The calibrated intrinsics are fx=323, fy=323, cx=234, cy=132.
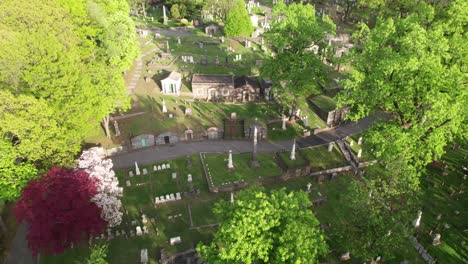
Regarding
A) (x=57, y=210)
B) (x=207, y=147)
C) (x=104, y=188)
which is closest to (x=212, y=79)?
(x=207, y=147)

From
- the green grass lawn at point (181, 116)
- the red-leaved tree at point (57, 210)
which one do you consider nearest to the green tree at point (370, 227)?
the red-leaved tree at point (57, 210)

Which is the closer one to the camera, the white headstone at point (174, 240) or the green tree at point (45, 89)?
the green tree at point (45, 89)

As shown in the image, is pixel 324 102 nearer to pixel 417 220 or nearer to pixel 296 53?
pixel 296 53

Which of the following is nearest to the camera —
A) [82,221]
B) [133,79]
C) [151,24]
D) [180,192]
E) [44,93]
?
[82,221]

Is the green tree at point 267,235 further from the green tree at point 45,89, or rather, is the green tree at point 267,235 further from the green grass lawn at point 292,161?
the green tree at point 45,89

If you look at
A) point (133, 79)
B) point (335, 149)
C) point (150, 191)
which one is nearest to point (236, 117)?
point (335, 149)

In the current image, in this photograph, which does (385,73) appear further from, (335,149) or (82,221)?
(82,221)
